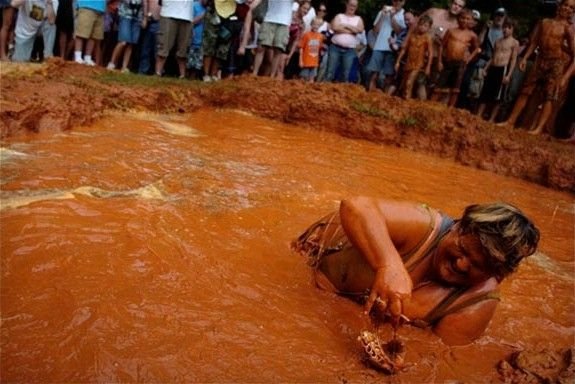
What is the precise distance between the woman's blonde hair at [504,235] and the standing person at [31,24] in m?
6.79

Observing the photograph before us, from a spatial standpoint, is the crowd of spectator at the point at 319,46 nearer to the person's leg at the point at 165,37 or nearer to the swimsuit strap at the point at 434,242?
the person's leg at the point at 165,37

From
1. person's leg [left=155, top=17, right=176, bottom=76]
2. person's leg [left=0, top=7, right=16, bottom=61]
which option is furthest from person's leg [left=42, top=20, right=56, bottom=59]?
person's leg [left=155, top=17, right=176, bottom=76]

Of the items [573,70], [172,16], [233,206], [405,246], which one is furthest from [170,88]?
[573,70]

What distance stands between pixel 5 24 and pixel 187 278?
20.4 ft

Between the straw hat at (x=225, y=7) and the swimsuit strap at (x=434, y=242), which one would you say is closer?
the swimsuit strap at (x=434, y=242)

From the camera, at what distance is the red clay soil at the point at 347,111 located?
21.0 feet

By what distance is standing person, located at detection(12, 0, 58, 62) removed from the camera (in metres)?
7.07

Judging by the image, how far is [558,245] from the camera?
15.5ft

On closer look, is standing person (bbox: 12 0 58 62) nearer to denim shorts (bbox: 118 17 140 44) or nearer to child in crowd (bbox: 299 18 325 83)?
denim shorts (bbox: 118 17 140 44)

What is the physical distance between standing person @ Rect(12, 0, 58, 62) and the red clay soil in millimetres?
903

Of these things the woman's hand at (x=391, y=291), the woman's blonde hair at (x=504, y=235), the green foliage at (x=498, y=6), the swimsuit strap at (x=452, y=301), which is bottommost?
the swimsuit strap at (x=452, y=301)

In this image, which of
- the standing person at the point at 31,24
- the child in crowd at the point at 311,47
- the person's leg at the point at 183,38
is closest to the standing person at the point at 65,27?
the standing person at the point at 31,24

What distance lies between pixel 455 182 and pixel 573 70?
3.34 meters

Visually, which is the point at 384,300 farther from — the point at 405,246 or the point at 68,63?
the point at 68,63
